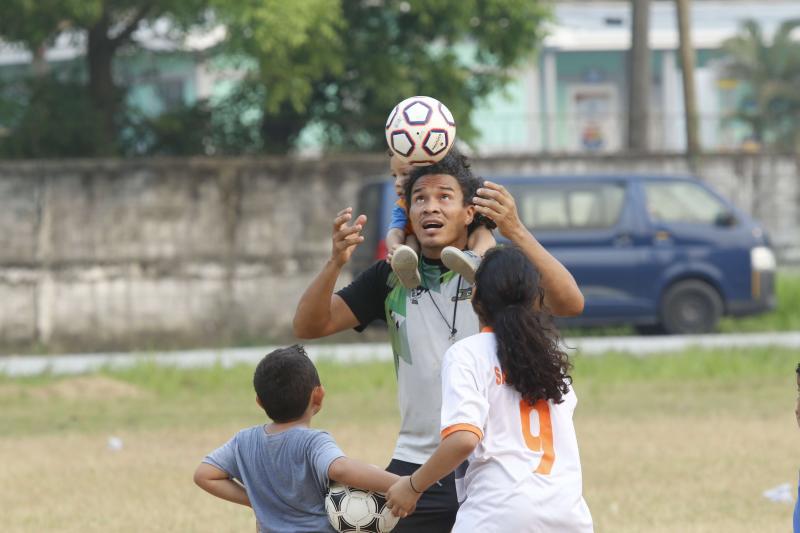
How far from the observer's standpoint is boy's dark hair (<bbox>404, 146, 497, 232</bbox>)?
4.95 meters

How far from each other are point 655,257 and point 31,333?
7.88 meters

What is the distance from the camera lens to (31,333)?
735 inches

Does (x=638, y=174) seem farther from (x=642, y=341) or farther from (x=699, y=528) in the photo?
(x=699, y=528)

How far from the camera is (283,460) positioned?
4.79 meters

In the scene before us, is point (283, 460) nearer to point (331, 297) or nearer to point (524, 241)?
point (331, 297)

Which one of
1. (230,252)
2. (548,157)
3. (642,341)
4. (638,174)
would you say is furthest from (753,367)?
(230,252)

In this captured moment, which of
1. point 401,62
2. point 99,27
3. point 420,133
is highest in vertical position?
point 99,27

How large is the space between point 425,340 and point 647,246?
13143 millimetres

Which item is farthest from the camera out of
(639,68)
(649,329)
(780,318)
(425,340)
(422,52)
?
(639,68)

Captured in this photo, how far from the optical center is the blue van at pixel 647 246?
17.5 metres

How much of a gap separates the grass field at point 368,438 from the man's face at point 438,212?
3167 mm

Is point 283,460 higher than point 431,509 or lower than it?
higher

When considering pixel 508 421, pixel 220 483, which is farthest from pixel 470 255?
pixel 220 483

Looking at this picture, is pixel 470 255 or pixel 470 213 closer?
pixel 470 255
